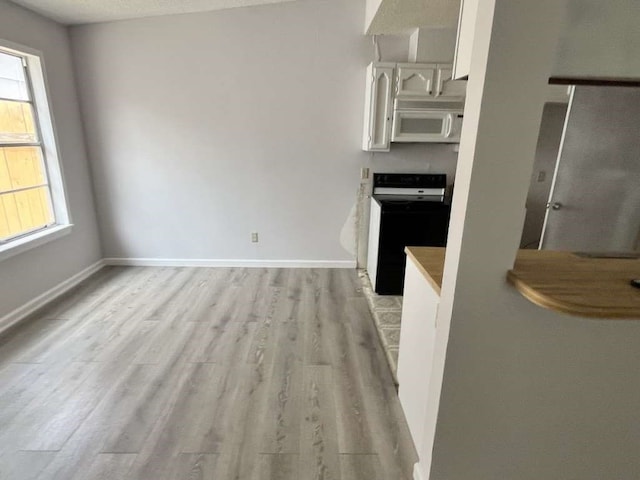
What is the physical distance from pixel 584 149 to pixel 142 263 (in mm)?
4306

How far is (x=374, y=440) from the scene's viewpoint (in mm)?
1696

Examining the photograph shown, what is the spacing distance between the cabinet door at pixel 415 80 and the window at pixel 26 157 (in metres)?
3.16

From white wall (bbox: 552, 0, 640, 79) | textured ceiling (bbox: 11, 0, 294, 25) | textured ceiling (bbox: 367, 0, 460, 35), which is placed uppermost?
textured ceiling (bbox: 11, 0, 294, 25)

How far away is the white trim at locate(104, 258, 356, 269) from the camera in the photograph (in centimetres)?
391

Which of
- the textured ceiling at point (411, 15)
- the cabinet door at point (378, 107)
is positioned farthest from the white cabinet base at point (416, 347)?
the textured ceiling at point (411, 15)

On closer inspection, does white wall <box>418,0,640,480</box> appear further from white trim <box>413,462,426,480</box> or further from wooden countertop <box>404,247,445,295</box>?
wooden countertop <box>404,247,445,295</box>

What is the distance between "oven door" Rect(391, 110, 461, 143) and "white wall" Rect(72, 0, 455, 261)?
1.16 feet

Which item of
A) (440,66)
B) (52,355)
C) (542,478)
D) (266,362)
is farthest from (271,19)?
(542,478)

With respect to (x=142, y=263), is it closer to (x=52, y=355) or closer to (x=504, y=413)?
(x=52, y=355)

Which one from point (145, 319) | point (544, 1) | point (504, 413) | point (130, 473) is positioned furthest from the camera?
point (145, 319)

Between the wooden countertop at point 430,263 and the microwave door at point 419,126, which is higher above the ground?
the microwave door at point 419,126

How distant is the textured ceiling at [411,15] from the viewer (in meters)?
2.47

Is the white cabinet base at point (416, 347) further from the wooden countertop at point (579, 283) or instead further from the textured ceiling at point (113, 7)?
the textured ceiling at point (113, 7)

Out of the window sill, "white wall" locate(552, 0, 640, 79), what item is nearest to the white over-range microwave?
"white wall" locate(552, 0, 640, 79)
